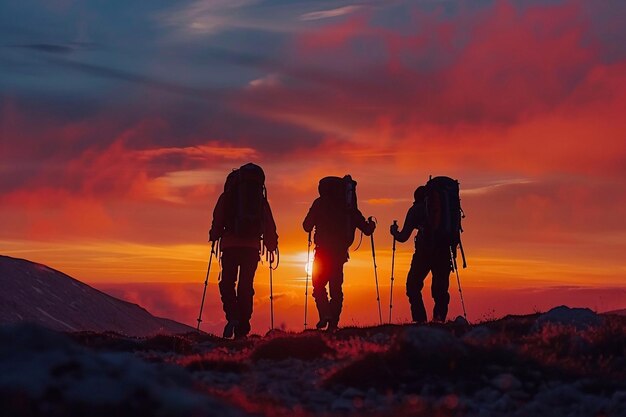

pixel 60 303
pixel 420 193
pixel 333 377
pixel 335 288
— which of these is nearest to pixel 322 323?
pixel 335 288

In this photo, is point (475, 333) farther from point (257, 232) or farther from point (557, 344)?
point (257, 232)

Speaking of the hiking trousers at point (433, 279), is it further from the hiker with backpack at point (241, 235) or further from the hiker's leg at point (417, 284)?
the hiker with backpack at point (241, 235)

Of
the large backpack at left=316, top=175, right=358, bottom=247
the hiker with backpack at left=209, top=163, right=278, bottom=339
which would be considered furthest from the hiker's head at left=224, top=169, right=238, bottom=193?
the large backpack at left=316, top=175, right=358, bottom=247

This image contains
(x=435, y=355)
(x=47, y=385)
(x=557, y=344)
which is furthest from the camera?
(x=557, y=344)

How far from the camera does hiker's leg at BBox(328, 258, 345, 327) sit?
27.7 metres

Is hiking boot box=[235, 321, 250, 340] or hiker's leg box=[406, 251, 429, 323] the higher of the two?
hiker's leg box=[406, 251, 429, 323]

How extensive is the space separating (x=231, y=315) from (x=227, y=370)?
10404 mm

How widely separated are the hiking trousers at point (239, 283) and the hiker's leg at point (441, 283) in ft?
15.0

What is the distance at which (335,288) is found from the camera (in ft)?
91.0

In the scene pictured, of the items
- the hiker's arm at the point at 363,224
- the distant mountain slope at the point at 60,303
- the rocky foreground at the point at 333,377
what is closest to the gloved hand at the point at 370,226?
the hiker's arm at the point at 363,224

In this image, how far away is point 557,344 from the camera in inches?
692

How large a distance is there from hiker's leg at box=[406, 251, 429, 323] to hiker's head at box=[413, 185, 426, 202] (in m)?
1.40

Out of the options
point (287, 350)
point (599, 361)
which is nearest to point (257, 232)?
point (287, 350)

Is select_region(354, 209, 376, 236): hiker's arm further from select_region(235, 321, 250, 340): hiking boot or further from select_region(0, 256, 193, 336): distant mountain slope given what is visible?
select_region(0, 256, 193, 336): distant mountain slope
